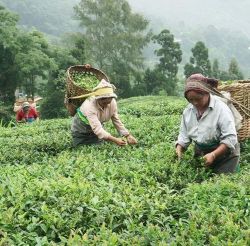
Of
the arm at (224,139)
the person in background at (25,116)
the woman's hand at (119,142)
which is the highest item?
the arm at (224,139)

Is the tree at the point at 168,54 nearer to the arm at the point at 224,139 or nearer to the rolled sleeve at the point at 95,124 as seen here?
the rolled sleeve at the point at 95,124

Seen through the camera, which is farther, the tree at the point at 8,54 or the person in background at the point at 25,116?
the tree at the point at 8,54

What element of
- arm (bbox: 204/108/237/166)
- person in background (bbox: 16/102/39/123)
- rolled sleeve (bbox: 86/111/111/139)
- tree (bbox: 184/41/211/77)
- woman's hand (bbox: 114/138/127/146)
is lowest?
tree (bbox: 184/41/211/77)

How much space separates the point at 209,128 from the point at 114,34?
1635 inches

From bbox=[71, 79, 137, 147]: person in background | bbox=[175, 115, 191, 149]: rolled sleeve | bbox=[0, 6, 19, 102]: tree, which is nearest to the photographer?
bbox=[175, 115, 191, 149]: rolled sleeve

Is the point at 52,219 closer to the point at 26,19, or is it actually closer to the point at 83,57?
the point at 83,57

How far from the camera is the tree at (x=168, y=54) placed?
42.5m

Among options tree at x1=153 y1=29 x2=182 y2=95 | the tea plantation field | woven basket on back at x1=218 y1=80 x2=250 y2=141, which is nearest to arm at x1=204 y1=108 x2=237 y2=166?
Result: the tea plantation field

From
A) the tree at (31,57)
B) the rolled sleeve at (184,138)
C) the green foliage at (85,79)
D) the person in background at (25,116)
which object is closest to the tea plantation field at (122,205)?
the rolled sleeve at (184,138)

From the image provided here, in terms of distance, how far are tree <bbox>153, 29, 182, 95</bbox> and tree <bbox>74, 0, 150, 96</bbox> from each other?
258 centimetres

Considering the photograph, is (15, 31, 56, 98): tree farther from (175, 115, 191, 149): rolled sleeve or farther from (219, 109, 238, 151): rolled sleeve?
(219, 109, 238, 151): rolled sleeve

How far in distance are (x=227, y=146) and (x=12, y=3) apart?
3373 inches

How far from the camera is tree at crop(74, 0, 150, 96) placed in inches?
1768

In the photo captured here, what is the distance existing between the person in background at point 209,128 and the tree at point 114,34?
39474mm
